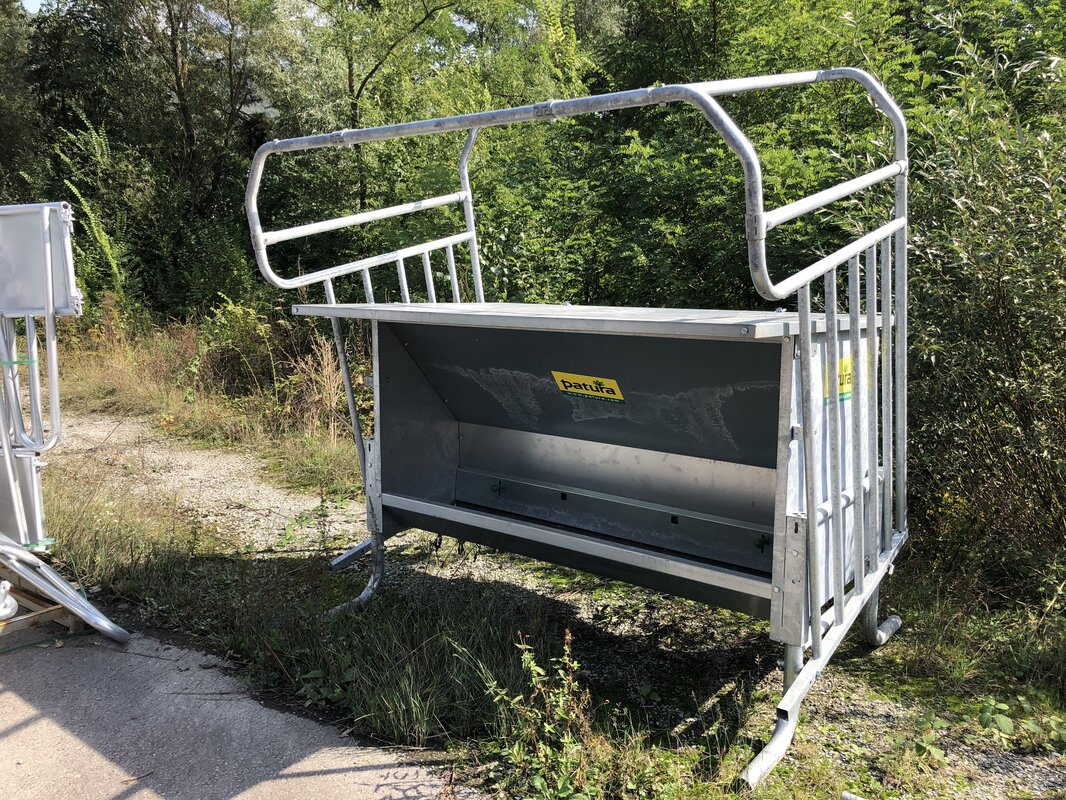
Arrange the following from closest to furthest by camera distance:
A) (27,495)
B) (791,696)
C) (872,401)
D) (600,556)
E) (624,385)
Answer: (791,696)
(872,401)
(600,556)
(624,385)
(27,495)

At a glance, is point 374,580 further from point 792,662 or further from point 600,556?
point 792,662

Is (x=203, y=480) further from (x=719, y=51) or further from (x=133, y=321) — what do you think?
(x=719, y=51)

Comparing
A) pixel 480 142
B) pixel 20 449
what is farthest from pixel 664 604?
pixel 480 142

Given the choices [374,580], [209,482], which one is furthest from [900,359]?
[209,482]

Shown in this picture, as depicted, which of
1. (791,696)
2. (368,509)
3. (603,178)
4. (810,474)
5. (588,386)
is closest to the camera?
(810,474)

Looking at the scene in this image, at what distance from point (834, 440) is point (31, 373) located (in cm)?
315

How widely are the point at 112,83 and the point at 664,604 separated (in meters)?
15.7

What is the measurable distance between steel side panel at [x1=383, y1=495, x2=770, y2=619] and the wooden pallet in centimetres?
149

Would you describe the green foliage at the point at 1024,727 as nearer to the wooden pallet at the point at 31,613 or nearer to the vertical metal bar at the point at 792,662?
the vertical metal bar at the point at 792,662

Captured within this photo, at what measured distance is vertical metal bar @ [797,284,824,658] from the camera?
2311 mm

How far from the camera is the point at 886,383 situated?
119 inches

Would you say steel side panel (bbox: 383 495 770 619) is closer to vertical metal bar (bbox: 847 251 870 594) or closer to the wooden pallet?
vertical metal bar (bbox: 847 251 870 594)

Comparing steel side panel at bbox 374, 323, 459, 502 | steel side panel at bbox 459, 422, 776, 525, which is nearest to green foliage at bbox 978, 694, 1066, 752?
steel side panel at bbox 459, 422, 776, 525

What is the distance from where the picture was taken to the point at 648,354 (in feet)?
9.81
